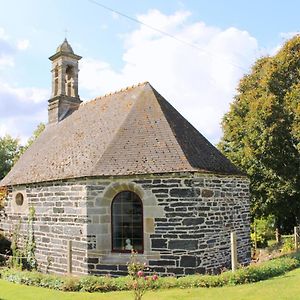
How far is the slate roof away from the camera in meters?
12.7

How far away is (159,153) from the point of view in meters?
12.9

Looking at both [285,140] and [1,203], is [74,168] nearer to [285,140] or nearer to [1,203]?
[1,203]

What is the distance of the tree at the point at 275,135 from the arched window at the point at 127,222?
9291 millimetres

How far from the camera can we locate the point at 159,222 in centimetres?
1223

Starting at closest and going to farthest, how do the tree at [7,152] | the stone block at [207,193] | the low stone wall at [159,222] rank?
1. the low stone wall at [159,222]
2. the stone block at [207,193]
3. the tree at [7,152]

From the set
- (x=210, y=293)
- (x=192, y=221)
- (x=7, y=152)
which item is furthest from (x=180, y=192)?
(x=7, y=152)

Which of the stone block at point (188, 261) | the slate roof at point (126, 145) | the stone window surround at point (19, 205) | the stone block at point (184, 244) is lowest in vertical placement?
the stone block at point (188, 261)

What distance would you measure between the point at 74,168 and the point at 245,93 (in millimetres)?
12058

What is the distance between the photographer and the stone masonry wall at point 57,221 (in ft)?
42.4

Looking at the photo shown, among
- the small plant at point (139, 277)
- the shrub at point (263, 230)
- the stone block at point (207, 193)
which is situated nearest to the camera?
the small plant at point (139, 277)

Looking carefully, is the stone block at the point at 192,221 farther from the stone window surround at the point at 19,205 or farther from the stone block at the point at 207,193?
the stone window surround at the point at 19,205

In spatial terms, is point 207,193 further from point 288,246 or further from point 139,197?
point 288,246

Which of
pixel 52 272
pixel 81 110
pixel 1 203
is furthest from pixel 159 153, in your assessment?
pixel 1 203

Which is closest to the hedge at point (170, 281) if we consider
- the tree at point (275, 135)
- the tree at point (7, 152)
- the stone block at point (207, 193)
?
the stone block at point (207, 193)
